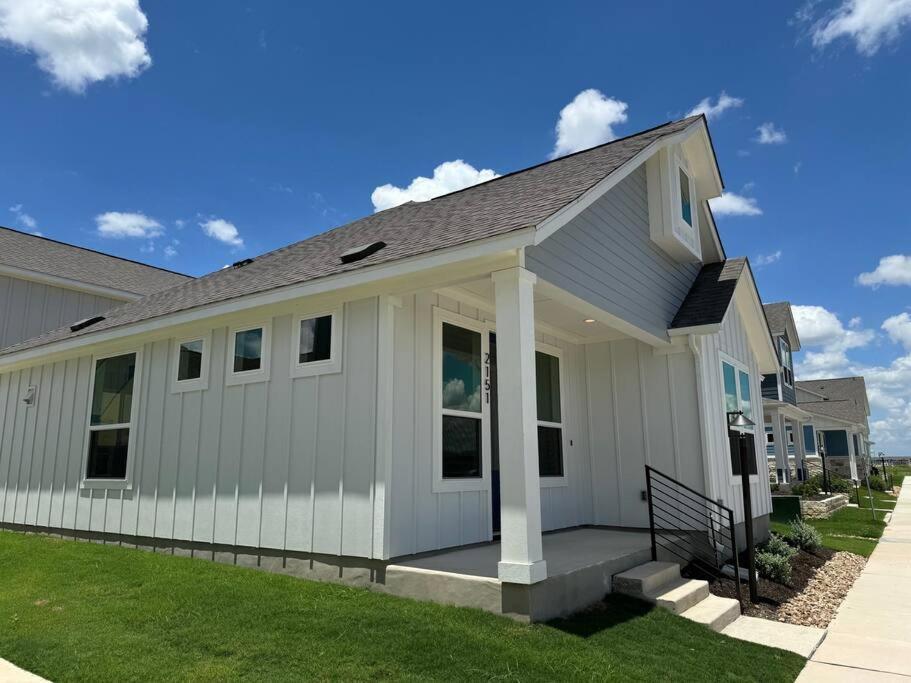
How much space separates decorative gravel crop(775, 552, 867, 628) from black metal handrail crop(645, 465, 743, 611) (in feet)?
2.21

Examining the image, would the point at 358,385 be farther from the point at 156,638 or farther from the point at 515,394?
the point at 156,638

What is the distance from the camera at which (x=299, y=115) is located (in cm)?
1382

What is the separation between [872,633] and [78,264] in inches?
668

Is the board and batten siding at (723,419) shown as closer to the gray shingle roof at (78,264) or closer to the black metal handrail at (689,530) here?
the black metal handrail at (689,530)

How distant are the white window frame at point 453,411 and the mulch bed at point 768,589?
2.66 m

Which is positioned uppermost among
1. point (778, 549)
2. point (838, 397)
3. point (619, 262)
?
point (838, 397)

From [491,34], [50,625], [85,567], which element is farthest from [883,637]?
[491,34]

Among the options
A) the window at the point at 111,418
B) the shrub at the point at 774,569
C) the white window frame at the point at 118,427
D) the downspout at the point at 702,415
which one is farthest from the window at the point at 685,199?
Result: the window at the point at 111,418

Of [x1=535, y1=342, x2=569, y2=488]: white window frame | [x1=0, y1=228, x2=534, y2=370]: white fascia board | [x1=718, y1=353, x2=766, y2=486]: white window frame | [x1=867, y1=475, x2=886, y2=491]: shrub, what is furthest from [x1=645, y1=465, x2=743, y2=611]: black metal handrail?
[x1=867, y1=475, x2=886, y2=491]: shrub

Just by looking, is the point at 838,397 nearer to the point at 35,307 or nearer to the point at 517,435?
the point at 517,435

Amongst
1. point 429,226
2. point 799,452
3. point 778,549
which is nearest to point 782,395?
point 799,452

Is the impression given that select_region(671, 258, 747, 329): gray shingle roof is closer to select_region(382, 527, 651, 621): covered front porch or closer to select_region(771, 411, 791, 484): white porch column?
select_region(382, 527, 651, 621): covered front porch

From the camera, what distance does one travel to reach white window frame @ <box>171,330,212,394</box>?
23.7 feet

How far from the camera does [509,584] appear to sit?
14.9 feet
